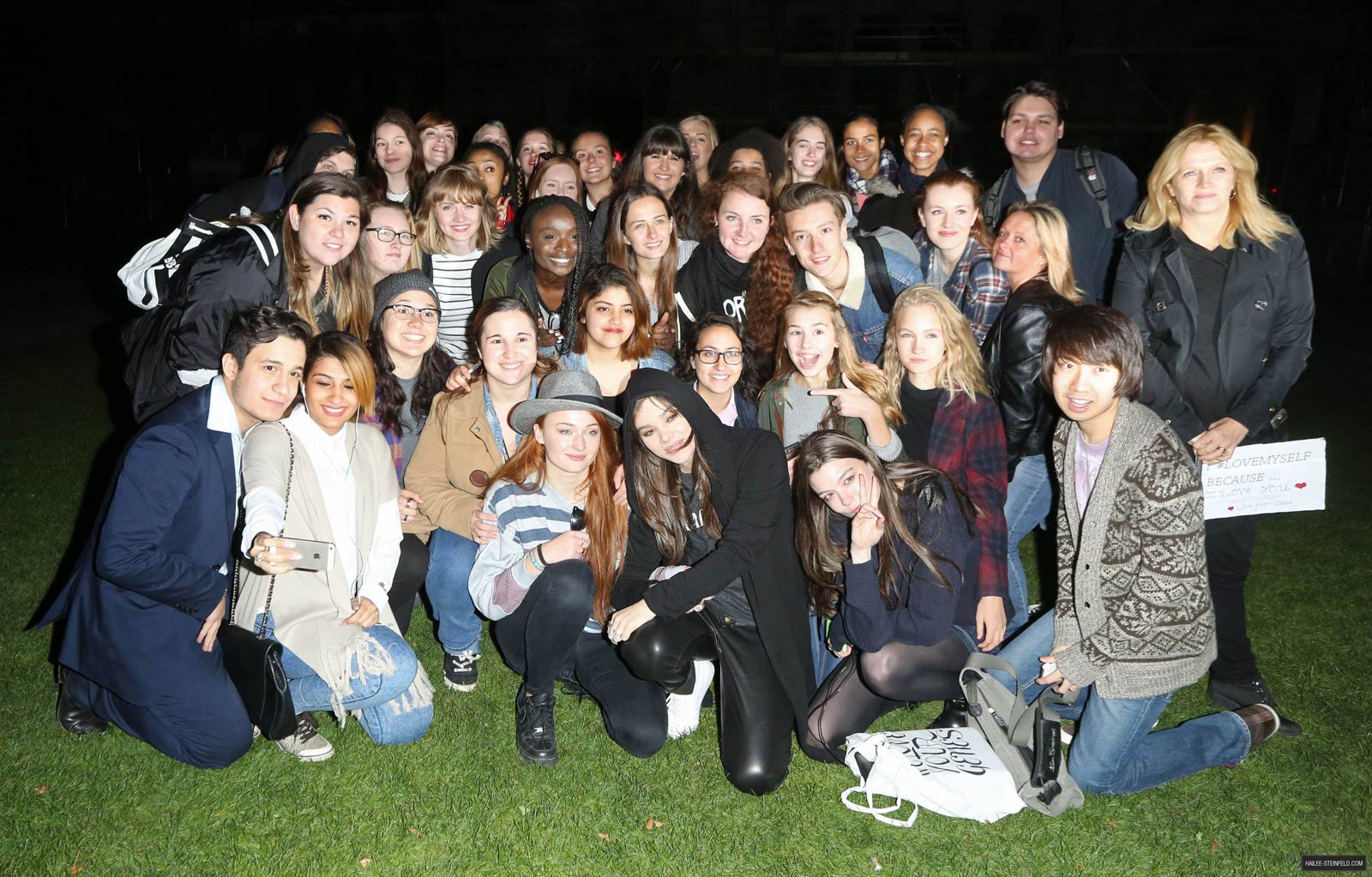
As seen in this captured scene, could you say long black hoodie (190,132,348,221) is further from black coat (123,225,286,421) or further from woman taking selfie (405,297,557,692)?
woman taking selfie (405,297,557,692)

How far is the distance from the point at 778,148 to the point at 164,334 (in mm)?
3837

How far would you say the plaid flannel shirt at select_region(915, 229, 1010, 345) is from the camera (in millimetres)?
4715

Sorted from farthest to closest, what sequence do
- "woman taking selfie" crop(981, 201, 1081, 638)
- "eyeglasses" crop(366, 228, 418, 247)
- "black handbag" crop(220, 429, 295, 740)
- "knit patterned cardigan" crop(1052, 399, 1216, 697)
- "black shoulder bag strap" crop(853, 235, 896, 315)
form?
"eyeglasses" crop(366, 228, 418, 247) → "black shoulder bag strap" crop(853, 235, 896, 315) → "woman taking selfie" crop(981, 201, 1081, 638) → "black handbag" crop(220, 429, 295, 740) → "knit patterned cardigan" crop(1052, 399, 1216, 697)

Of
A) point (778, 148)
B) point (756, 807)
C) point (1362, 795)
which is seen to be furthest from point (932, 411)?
point (778, 148)

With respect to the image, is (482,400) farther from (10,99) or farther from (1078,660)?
(10,99)

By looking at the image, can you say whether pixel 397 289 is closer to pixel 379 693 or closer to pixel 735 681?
pixel 379 693

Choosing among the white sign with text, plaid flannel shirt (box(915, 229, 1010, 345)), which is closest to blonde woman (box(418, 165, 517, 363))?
plaid flannel shirt (box(915, 229, 1010, 345))

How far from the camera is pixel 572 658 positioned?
4.20 metres

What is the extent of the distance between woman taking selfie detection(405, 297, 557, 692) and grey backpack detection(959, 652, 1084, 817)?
2.26m

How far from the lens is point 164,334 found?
13.9 feet

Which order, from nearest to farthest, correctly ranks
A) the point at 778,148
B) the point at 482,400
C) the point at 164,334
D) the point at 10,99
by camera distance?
the point at 164,334 < the point at 482,400 < the point at 778,148 < the point at 10,99

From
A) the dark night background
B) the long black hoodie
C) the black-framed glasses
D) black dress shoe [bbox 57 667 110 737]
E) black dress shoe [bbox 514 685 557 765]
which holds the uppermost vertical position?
the dark night background

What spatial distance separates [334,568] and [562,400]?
116cm

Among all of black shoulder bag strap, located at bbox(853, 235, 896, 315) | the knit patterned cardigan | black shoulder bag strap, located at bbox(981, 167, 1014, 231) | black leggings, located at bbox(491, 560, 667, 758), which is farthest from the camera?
black shoulder bag strap, located at bbox(981, 167, 1014, 231)
